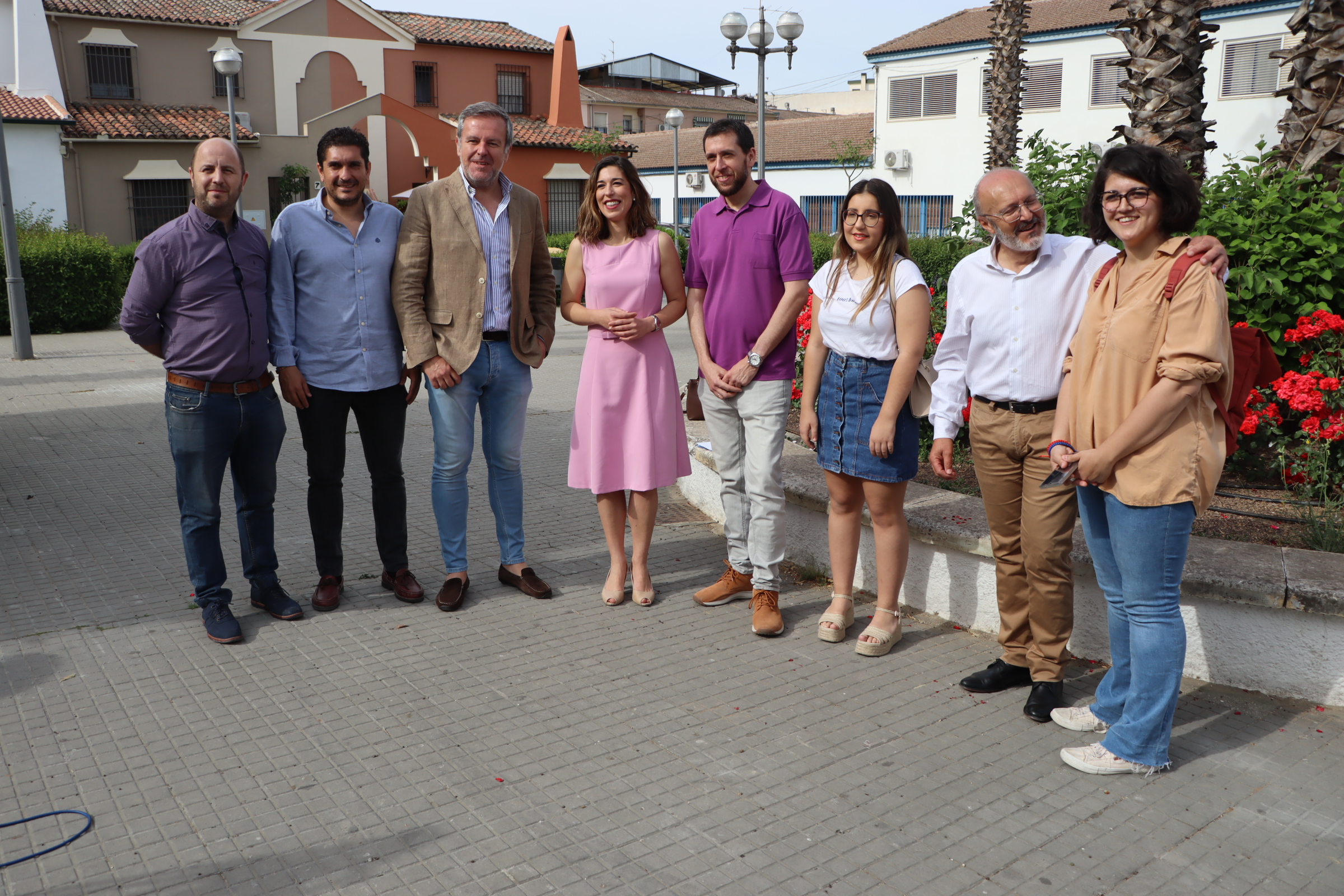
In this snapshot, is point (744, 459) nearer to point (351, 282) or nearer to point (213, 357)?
point (351, 282)

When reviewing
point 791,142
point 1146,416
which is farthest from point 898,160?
point 1146,416

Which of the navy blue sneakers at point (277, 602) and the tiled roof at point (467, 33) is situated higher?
the tiled roof at point (467, 33)

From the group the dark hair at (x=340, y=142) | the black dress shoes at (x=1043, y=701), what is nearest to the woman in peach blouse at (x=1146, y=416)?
the black dress shoes at (x=1043, y=701)

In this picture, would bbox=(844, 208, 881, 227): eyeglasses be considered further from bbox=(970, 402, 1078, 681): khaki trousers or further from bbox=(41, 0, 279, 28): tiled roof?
bbox=(41, 0, 279, 28): tiled roof

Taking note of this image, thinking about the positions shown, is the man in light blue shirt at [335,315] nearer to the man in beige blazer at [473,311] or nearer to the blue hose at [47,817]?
the man in beige blazer at [473,311]

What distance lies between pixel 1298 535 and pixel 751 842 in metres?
3.03

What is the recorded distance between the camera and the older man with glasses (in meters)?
3.55

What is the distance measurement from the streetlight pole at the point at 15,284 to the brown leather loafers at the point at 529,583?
1097cm

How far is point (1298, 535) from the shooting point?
4516mm

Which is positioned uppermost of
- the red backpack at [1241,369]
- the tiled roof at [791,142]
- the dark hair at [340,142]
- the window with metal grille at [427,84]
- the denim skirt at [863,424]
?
the window with metal grille at [427,84]

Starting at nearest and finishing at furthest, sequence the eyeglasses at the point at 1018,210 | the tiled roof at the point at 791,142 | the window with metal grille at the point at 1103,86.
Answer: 1. the eyeglasses at the point at 1018,210
2. the window with metal grille at the point at 1103,86
3. the tiled roof at the point at 791,142

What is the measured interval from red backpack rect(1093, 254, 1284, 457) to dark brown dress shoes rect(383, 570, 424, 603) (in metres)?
3.22

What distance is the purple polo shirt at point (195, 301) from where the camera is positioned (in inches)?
165

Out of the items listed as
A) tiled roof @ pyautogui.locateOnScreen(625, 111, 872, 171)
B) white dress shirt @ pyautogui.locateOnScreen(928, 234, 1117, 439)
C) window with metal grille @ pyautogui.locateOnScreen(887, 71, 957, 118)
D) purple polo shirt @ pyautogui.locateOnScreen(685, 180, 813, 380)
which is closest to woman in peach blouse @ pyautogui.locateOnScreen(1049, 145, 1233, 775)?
white dress shirt @ pyautogui.locateOnScreen(928, 234, 1117, 439)
